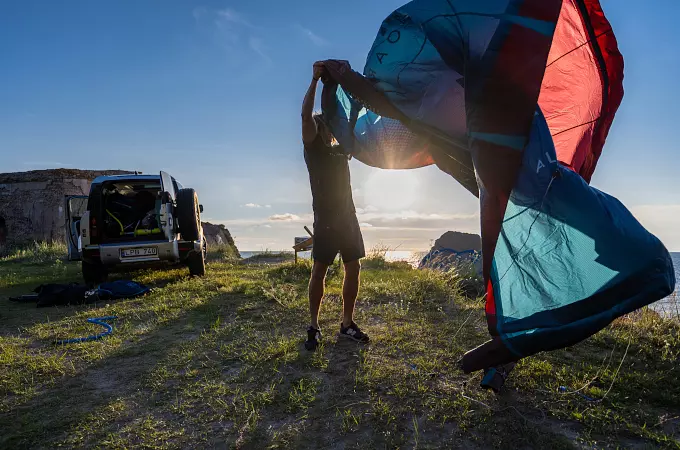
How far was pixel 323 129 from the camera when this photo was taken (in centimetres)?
362

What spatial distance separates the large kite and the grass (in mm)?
522

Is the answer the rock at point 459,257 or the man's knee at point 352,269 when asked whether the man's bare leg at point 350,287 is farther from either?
the rock at point 459,257

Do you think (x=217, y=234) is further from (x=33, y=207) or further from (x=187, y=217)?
(x=187, y=217)

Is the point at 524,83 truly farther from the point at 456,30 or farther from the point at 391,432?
the point at 391,432

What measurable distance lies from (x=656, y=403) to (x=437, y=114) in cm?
239

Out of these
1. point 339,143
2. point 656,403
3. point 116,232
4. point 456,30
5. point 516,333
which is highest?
point 456,30

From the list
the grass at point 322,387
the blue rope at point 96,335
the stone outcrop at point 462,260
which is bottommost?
the grass at point 322,387

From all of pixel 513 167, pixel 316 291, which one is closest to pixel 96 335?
pixel 316 291

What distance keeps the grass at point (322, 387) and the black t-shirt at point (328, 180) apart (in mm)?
1208

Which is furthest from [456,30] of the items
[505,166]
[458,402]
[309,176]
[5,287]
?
[5,287]

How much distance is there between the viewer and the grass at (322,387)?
232 cm

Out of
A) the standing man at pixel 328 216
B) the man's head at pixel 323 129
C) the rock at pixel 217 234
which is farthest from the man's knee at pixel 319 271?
the rock at pixel 217 234

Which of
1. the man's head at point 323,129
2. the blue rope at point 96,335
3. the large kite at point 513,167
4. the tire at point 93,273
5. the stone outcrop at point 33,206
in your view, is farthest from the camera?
the stone outcrop at point 33,206

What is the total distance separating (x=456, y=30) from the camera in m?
2.65
